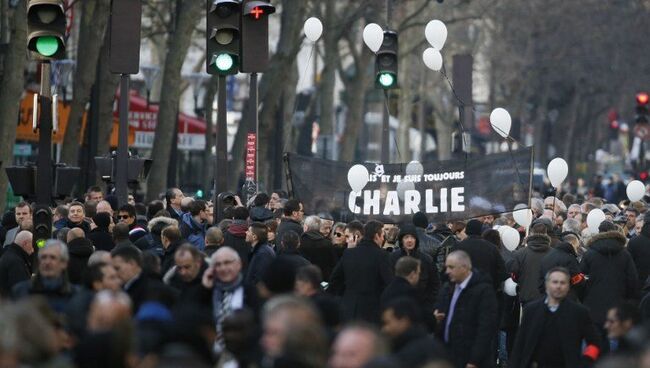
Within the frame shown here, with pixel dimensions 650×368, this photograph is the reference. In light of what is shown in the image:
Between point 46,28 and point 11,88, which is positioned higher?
point 11,88

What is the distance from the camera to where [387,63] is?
87.3 feet

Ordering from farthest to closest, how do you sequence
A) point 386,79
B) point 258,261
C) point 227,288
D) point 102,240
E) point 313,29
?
point 313,29, point 386,79, point 102,240, point 258,261, point 227,288

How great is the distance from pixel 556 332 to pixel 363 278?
10.0ft

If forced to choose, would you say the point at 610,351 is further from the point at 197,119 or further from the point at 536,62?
the point at 536,62

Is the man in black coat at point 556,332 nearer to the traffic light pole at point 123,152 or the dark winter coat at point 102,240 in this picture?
the dark winter coat at point 102,240

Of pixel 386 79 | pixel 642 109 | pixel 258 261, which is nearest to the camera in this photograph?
pixel 258 261

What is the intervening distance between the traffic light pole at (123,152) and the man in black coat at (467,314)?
6.92m

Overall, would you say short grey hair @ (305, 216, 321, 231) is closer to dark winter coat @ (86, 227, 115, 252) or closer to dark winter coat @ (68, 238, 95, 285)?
dark winter coat @ (86, 227, 115, 252)

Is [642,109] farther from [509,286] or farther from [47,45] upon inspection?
[47,45]

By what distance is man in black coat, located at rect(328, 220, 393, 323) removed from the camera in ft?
54.3

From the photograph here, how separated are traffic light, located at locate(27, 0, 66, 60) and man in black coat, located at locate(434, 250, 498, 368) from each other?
4004mm

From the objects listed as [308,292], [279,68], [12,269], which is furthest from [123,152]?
[279,68]

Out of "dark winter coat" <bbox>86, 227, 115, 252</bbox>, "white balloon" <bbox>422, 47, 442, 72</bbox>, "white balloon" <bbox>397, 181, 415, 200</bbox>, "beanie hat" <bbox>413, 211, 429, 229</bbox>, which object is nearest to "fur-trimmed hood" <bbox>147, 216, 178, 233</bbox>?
"dark winter coat" <bbox>86, 227, 115, 252</bbox>

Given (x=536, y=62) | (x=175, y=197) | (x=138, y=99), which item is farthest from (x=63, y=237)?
(x=536, y=62)
